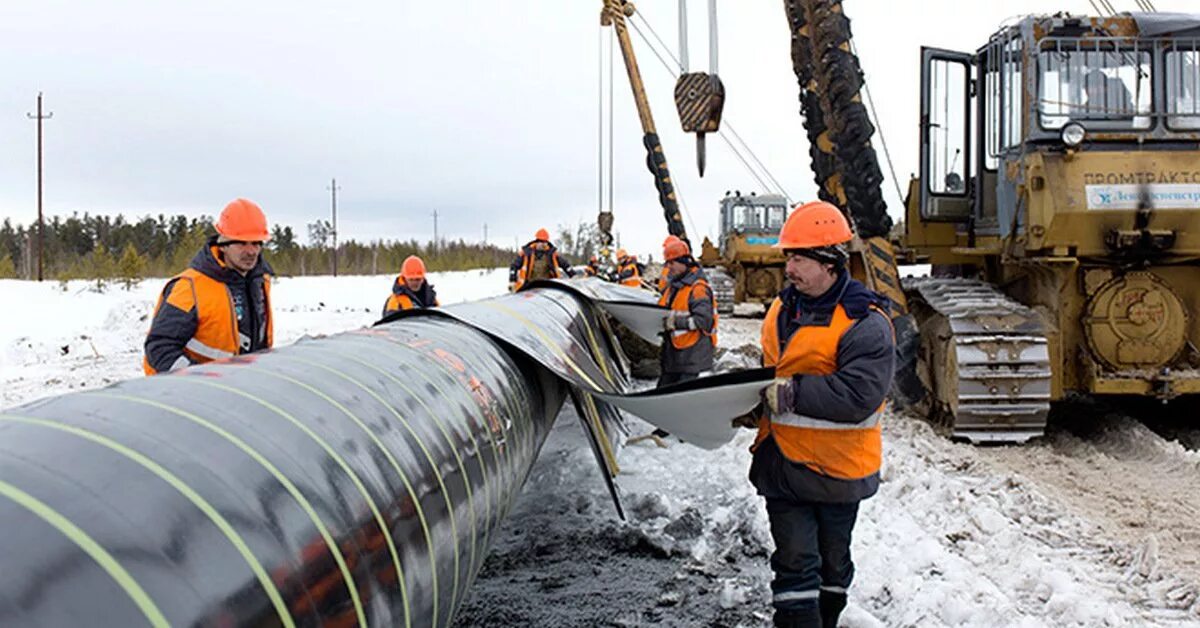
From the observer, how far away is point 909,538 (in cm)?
515

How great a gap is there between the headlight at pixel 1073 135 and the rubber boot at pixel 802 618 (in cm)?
507

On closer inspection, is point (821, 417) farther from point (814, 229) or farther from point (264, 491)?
point (264, 491)

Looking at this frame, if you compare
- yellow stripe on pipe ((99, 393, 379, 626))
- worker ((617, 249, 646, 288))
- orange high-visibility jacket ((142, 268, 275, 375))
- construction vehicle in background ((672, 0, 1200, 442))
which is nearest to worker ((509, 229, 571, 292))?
worker ((617, 249, 646, 288))

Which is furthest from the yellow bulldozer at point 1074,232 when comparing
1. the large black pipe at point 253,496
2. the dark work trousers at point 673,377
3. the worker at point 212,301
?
the large black pipe at point 253,496

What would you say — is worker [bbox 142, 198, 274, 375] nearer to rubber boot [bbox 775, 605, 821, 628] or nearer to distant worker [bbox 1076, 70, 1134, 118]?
rubber boot [bbox 775, 605, 821, 628]

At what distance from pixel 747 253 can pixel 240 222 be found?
1902 cm

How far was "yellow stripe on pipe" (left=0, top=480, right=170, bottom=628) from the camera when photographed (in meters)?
1.54

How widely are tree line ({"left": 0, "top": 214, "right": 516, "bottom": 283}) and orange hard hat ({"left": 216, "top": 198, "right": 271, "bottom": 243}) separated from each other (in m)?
25.9

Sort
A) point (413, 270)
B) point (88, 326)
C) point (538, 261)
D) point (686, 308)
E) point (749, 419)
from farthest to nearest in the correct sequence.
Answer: point (88, 326)
point (538, 261)
point (413, 270)
point (686, 308)
point (749, 419)

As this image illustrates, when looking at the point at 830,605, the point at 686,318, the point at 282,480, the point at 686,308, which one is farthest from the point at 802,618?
the point at 686,308

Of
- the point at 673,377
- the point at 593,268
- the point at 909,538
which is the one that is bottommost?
the point at 909,538

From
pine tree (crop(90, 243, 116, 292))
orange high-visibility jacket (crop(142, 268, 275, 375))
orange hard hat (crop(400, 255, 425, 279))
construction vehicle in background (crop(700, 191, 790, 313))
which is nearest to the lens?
orange high-visibility jacket (crop(142, 268, 275, 375))

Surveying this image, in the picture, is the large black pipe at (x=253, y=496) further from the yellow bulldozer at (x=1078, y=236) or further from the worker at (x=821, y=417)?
the yellow bulldozer at (x=1078, y=236)

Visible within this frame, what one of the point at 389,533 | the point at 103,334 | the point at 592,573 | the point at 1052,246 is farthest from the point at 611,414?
the point at 103,334
